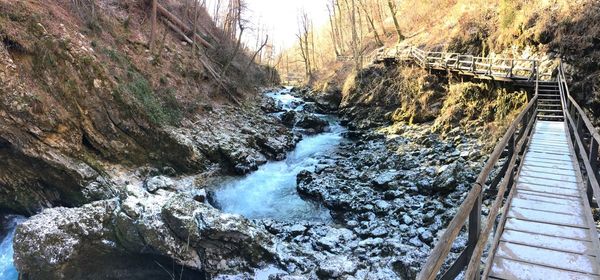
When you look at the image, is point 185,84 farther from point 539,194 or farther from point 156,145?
point 539,194

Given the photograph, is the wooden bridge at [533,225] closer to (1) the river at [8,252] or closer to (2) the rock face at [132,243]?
(2) the rock face at [132,243]

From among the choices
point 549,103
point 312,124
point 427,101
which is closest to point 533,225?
point 549,103

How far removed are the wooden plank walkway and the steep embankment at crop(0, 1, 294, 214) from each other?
11.5 metres

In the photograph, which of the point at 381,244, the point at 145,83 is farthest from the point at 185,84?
the point at 381,244

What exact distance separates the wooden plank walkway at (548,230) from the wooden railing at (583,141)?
1.17 feet

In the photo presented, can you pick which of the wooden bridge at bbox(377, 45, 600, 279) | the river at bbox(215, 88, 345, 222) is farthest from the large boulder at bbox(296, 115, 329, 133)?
the wooden bridge at bbox(377, 45, 600, 279)

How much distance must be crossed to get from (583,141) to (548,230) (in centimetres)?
542

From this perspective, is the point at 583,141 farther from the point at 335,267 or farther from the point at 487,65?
the point at 487,65

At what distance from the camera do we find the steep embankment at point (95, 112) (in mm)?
11516

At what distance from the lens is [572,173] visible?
22.9 feet

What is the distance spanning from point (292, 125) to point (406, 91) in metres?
7.57

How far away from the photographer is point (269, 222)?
1212 cm

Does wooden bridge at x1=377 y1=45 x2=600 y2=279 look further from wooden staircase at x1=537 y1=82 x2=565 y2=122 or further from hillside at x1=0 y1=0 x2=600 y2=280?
wooden staircase at x1=537 y1=82 x2=565 y2=122

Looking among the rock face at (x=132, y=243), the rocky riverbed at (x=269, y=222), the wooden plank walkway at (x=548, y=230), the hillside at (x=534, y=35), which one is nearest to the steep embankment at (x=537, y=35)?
the hillside at (x=534, y=35)
